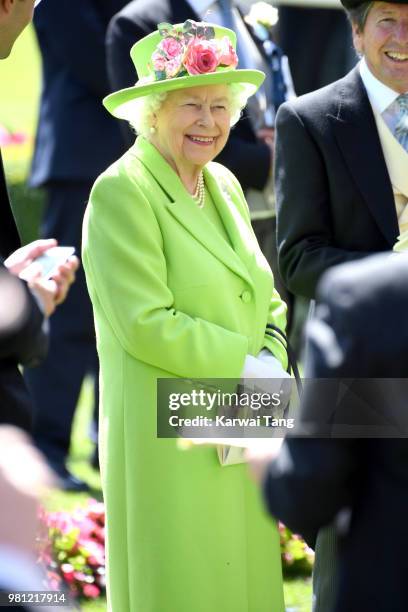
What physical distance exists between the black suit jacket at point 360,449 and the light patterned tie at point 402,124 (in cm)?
181

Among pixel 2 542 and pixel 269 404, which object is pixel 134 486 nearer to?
pixel 269 404

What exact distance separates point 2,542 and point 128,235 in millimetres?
1705

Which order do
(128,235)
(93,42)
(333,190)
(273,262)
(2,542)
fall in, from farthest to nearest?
1. (93,42)
2. (273,262)
3. (333,190)
4. (128,235)
5. (2,542)

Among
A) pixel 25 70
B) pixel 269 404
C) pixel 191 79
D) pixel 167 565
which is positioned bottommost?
pixel 25 70

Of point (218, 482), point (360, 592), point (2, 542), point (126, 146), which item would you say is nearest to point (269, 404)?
point (218, 482)

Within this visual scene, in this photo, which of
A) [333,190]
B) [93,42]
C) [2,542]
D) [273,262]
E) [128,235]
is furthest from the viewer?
[93,42]

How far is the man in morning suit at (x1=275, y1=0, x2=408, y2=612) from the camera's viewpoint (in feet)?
13.6

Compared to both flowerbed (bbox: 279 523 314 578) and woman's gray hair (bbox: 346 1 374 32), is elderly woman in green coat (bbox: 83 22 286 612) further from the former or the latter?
flowerbed (bbox: 279 523 314 578)

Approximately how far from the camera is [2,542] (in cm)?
217

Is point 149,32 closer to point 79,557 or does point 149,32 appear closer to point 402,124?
point 402,124

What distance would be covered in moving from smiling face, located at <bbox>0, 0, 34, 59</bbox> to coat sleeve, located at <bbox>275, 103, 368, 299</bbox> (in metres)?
1.21

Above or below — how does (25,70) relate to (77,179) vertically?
below

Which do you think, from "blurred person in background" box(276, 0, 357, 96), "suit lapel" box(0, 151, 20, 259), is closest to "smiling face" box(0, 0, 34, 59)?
"suit lapel" box(0, 151, 20, 259)

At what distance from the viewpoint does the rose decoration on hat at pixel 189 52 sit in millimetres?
3910
